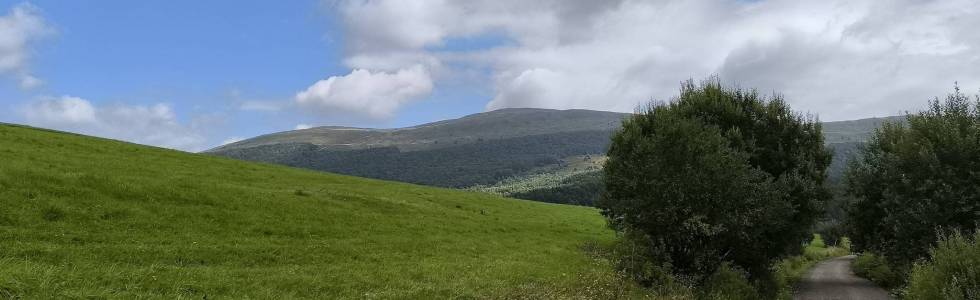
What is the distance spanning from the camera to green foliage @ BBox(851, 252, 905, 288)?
50075 mm

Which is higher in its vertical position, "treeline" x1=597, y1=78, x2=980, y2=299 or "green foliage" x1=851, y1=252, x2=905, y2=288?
"treeline" x1=597, y1=78, x2=980, y2=299

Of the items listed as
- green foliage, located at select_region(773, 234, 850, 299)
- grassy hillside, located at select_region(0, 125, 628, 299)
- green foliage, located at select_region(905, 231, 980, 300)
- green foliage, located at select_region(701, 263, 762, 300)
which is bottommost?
green foliage, located at select_region(773, 234, 850, 299)

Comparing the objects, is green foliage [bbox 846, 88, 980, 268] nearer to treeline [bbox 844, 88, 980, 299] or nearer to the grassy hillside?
treeline [bbox 844, 88, 980, 299]

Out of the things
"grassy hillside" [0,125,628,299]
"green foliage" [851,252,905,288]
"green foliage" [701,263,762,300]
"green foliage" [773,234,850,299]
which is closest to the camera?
"grassy hillside" [0,125,628,299]

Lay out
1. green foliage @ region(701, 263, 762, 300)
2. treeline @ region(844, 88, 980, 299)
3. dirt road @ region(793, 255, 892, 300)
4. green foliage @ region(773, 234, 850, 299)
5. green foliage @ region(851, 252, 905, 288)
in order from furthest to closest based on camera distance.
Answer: green foliage @ region(851, 252, 905, 288) < dirt road @ region(793, 255, 892, 300) < green foliage @ region(773, 234, 850, 299) < treeline @ region(844, 88, 980, 299) < green foliage @ region(701, 263, 762, 300)

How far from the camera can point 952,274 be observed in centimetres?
2645

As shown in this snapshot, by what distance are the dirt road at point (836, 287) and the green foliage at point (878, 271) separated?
30.3 inches

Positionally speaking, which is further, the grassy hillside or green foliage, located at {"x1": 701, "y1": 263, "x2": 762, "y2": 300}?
green foliage, located at {"x1": 701, "y1": 263, "x2": 762, "y2": 300}

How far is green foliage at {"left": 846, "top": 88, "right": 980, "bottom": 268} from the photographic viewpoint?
138 ft

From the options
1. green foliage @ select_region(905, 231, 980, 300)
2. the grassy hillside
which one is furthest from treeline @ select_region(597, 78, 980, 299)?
the grassy hillside

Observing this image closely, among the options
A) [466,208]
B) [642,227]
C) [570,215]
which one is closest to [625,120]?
[642,227]

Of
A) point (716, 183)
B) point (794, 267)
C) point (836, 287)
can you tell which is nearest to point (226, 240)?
point (716, 183)

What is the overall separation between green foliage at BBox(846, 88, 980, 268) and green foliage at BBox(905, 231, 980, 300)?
50.3ft

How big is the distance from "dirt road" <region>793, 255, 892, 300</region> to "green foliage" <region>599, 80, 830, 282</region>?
7.86 meters
